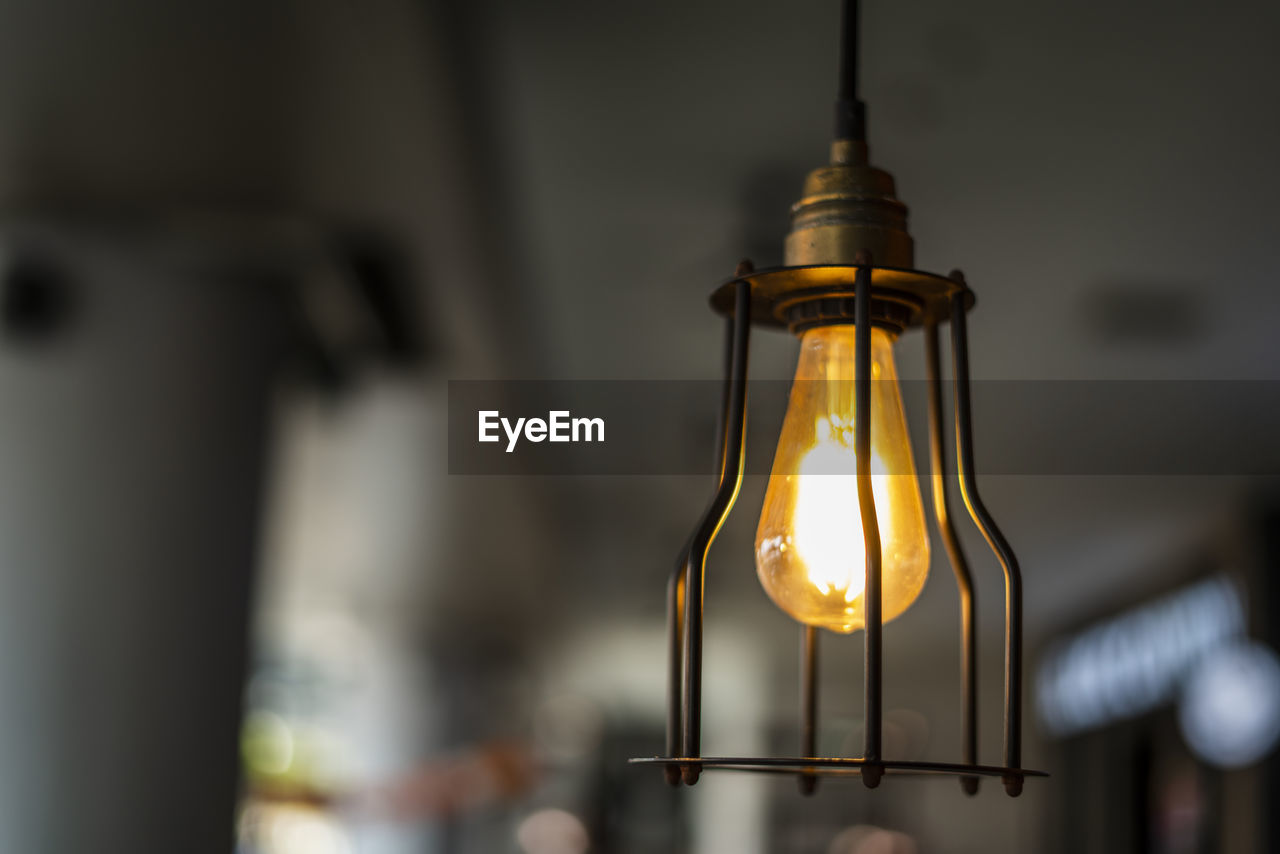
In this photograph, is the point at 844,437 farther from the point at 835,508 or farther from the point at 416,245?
the point at 416,245

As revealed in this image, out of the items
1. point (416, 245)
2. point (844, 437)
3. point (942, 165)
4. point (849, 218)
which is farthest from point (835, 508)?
point (416, 245)

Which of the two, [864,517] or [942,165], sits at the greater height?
[942,165]

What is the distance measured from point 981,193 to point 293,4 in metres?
1.43

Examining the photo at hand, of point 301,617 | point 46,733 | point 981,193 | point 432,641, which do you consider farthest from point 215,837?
point 432,641

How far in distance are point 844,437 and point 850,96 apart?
0.58 feet

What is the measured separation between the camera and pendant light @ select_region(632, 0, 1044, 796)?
0.58m

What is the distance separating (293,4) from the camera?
5.35 ft

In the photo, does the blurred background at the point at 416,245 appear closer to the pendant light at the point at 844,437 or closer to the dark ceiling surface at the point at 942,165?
the dark ceiling surface at the point at 942,165

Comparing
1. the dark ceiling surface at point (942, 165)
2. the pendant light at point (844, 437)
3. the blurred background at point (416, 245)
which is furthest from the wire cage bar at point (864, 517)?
the dark ceiling surface at point (942, 165)

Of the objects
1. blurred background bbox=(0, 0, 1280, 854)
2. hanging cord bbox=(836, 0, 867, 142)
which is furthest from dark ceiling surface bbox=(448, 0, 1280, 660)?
hanging cord bbox=(836, 0, 867, 142)

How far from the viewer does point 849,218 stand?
638 mm

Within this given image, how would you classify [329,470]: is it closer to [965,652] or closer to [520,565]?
[520,565]

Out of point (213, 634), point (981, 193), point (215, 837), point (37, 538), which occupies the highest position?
point (981, 193)

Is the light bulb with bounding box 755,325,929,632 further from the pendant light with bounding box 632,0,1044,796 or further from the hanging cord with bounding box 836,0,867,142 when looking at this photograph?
the hanging cord with bounding box 836,0,867,142
